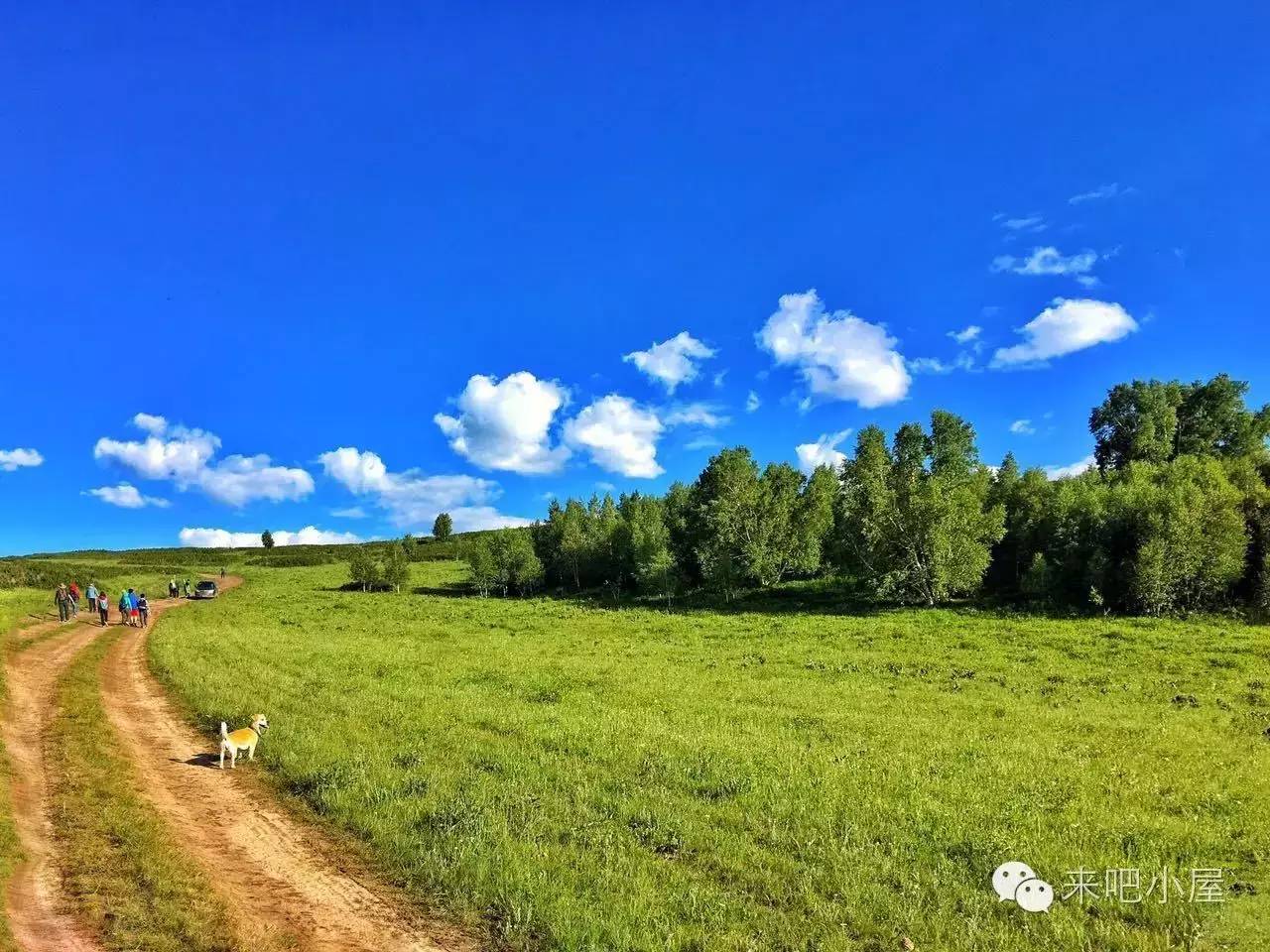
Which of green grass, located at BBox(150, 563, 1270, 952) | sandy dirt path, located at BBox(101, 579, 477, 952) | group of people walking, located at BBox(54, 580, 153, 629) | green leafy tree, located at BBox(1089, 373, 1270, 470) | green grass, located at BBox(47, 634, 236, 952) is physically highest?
green leafy tree, located at BBox(1089, 373, 1270, 470)

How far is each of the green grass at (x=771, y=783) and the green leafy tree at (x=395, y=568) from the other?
72093 mm

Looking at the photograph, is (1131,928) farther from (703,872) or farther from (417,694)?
(417,694)

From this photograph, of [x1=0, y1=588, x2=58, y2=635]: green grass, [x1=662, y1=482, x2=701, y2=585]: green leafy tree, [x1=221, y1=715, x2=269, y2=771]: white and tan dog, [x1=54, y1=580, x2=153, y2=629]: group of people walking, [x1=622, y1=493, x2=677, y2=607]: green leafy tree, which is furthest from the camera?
[x1=662, y1=482, x2=701, y2=585]: green leafy tree

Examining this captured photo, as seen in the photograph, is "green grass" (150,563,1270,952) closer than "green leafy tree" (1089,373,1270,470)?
Yes

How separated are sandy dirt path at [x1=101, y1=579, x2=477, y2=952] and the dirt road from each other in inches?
0.6

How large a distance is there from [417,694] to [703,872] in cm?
1510

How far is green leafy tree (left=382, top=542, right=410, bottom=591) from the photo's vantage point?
102562 millimetres

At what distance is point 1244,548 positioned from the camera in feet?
164

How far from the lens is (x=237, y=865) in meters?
9.63

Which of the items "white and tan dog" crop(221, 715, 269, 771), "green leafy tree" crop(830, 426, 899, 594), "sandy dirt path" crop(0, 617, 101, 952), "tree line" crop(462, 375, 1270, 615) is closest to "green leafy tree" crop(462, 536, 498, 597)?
"tree line" crop(462, 375, 1270, 615)

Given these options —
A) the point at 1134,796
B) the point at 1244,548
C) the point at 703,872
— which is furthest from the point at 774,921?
the point at 1244,548

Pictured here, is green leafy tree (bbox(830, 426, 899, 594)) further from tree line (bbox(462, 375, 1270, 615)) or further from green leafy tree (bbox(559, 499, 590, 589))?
green leafy tree (bbox(559, 499, 590, 589))

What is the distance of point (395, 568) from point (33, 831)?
3860 inches

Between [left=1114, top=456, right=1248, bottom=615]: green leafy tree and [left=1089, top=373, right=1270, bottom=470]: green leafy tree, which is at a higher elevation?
[left=1089, top=373, right=1270, bottom=470]: green leafy tree
